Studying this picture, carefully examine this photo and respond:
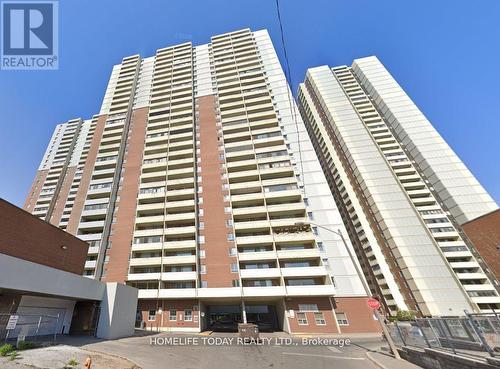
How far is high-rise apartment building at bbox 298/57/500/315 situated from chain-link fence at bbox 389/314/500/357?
47140 mm

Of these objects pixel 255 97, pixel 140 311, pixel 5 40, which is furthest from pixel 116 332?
pixel 255 97

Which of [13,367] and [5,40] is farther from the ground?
[5,40]

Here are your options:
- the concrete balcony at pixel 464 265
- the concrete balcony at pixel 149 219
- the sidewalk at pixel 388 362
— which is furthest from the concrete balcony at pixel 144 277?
the concrete balcony at pixel 464 265

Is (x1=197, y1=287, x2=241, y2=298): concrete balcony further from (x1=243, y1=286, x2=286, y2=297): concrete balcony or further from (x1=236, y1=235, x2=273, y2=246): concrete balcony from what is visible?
(x1=236, y1=235, x2=273, y2=246): concrete balcony

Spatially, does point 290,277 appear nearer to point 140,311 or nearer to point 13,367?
point 140,311

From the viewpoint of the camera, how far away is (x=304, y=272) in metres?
31.5

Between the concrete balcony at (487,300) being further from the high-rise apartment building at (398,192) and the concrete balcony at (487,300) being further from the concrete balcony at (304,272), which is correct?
the concrete balcony at (304,272)

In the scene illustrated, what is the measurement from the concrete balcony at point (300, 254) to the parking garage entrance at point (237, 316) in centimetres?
1025

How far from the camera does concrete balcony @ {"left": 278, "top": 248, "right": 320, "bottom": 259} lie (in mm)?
32969

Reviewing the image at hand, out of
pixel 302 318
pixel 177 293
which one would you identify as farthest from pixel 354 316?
pixel 177 293

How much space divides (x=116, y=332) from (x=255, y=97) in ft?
164

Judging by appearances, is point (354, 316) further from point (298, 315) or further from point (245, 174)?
point (245, 174)

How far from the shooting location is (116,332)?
21.5 m

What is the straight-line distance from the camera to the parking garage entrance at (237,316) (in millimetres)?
36969
